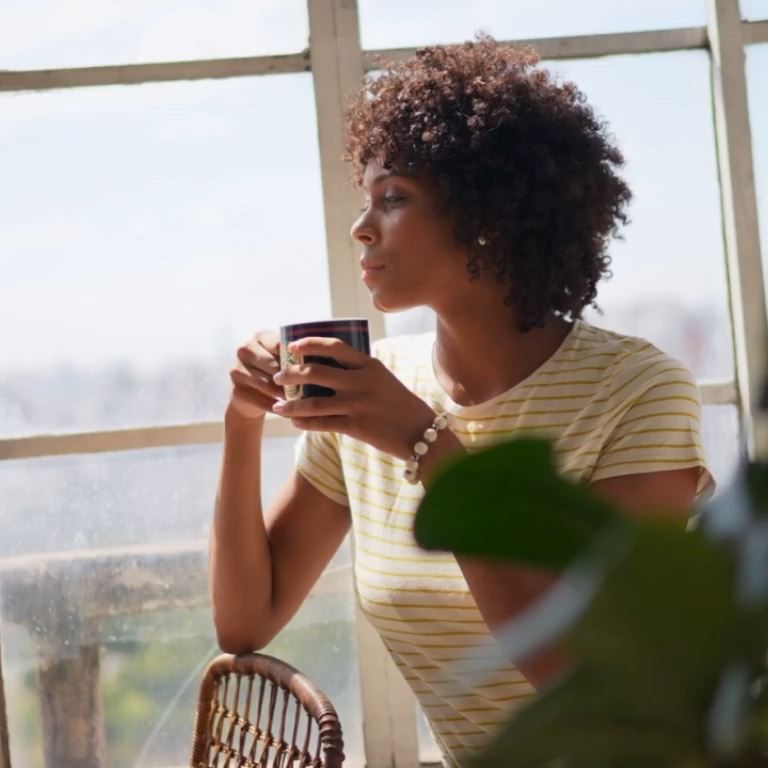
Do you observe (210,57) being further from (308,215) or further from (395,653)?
(395,653)

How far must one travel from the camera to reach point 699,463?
1437 millimetres

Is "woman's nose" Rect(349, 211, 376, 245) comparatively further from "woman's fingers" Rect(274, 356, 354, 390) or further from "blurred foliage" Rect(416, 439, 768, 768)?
"blurred foliage" Rect(416, 439, 768, 768)

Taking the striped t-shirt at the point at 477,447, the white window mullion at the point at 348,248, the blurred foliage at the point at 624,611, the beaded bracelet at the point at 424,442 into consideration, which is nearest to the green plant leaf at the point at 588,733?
the blurred foliage at the point at 624,611

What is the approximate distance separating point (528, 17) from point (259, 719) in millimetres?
1121

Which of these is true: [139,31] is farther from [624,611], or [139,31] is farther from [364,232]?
[624,611]

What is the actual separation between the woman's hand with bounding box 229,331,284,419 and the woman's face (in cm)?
14

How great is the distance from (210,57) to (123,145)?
0.61 feet

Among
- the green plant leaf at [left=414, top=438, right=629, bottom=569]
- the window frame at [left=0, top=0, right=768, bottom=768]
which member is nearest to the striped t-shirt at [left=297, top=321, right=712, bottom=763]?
the window frame at [left=0, top=0, right=768, bottom=768]

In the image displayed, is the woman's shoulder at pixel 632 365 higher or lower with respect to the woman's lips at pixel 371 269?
lower

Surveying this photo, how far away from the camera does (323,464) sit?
5.59 ft

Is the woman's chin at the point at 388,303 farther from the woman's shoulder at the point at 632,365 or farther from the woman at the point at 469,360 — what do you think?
the woman's shoulder at the point at 632,365

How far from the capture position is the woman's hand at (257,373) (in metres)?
1.43

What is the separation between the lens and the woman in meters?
1.45

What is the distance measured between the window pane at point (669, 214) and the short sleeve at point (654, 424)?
52 centimetres
